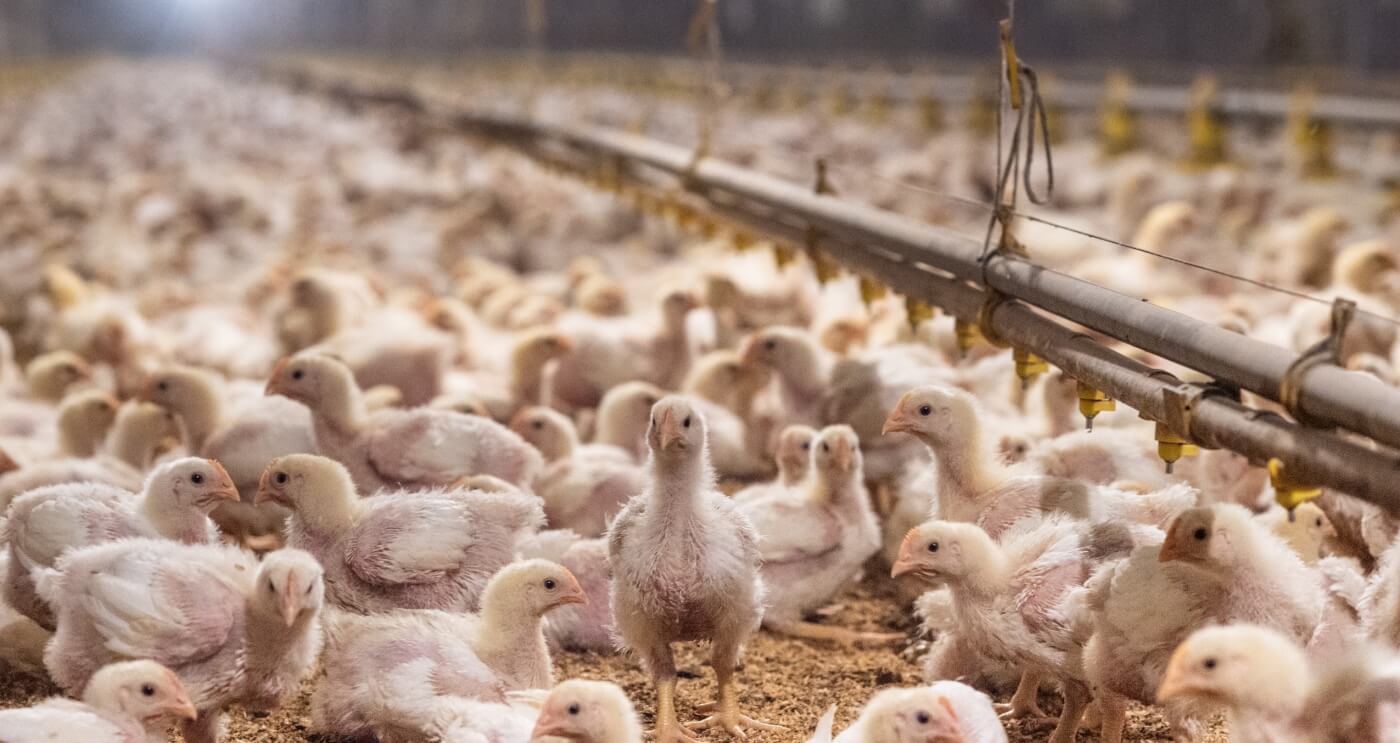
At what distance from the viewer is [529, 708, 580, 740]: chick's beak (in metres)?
2.54

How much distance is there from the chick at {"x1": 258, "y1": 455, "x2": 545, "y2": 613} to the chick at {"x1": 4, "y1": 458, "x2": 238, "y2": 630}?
0.57 ft

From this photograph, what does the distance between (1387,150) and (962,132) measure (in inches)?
215

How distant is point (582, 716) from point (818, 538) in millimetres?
1596

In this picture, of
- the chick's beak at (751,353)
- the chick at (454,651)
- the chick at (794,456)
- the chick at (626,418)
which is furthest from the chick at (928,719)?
the chick's beak at (751,353)

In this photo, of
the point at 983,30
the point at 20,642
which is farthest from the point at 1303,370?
the point at 983,30

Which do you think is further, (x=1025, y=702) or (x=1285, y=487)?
(x=1025, y=702)

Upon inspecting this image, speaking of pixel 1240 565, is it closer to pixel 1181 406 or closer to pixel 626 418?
pixel 1181 406

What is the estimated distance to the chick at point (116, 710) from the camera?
2488 mm

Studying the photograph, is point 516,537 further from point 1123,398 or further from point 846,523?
point 1123,398

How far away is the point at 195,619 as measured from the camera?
2844 millimetres

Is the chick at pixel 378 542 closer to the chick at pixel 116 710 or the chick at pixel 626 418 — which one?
the chick at pixel 116 710

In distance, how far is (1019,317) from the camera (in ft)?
11.9

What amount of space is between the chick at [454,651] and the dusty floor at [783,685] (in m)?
0.24

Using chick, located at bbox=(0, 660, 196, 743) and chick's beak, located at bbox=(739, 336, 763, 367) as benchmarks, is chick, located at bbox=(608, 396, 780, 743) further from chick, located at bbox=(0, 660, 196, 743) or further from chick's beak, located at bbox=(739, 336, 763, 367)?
chick's beak, located at bbox=(739, 336, 763, 367)
